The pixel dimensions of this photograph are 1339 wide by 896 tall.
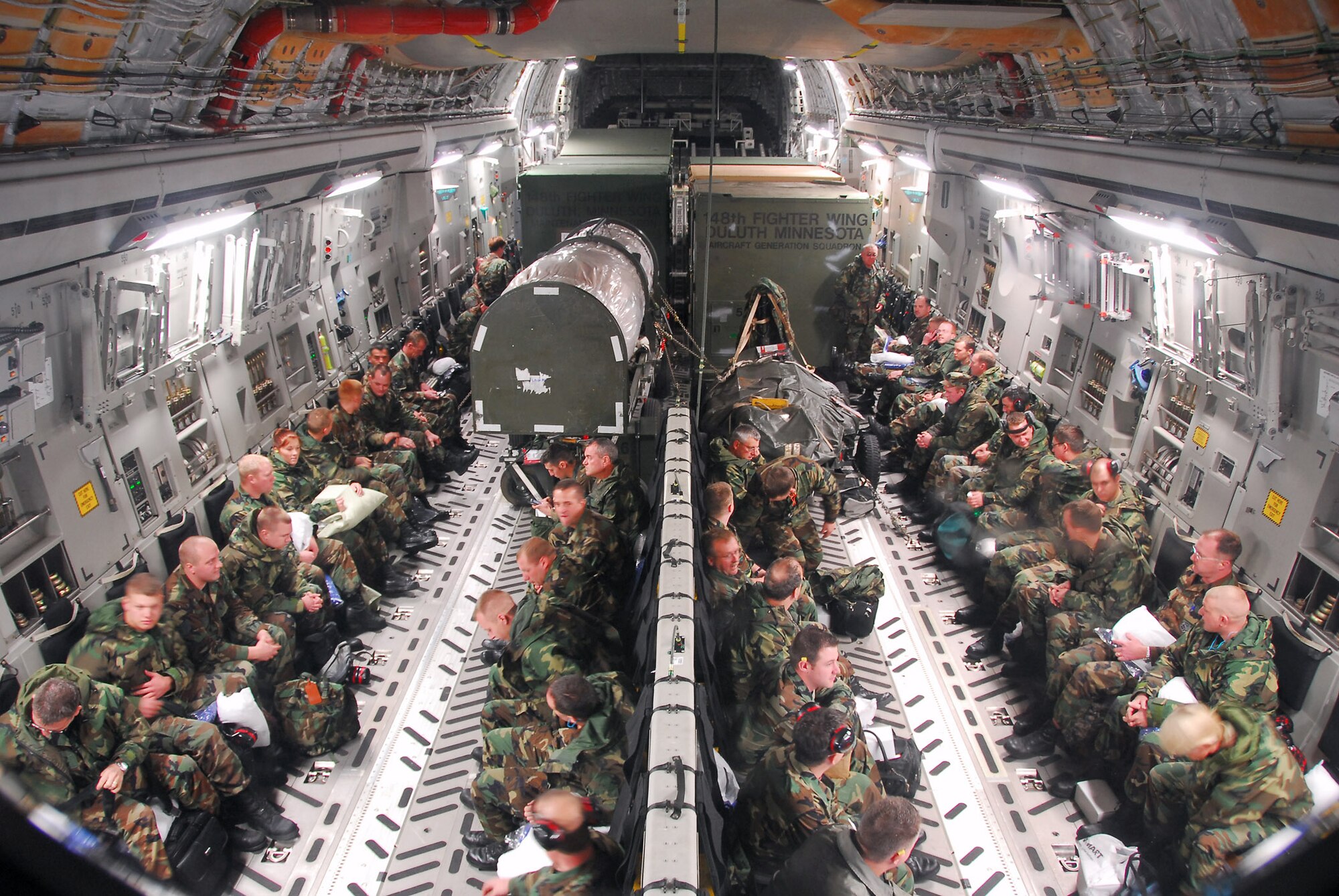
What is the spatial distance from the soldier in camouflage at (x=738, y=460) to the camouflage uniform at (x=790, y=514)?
0.17 feet

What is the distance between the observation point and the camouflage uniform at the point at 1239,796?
2.82 meters

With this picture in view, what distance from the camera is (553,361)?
3.91 meters

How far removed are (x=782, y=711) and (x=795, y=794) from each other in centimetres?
57

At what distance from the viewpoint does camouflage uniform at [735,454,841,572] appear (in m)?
5.09

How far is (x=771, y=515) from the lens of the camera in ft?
16.9

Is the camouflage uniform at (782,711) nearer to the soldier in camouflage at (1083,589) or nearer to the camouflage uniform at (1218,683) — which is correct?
the camouflage uniform at (1218,683)

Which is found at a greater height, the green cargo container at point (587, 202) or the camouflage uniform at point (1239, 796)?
the green cargo container at point (587, 202)

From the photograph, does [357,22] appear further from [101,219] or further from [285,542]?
[285,542]

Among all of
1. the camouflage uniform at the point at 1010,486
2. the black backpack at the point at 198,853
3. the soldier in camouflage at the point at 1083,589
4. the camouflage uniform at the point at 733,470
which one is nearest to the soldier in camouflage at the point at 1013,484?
the camouflage uniform at the point at 1010,486

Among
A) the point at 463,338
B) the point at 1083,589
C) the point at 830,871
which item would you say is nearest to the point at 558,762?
the point at 830,871

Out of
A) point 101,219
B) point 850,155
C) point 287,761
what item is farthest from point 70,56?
point 850,155

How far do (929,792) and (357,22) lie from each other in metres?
5.67

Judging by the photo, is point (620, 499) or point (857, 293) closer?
point (620, 499)

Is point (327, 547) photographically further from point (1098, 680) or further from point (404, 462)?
point (1098, 680)
